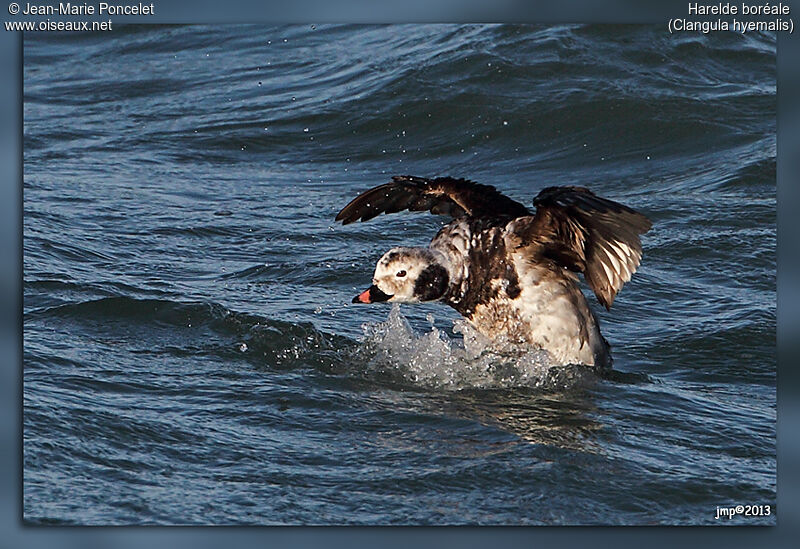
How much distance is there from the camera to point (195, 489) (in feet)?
16.2

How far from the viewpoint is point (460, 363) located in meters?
6.34

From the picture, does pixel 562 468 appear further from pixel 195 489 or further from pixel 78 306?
pixel 78 306

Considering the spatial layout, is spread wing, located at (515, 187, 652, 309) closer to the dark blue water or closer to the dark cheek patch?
the dark cheek patch

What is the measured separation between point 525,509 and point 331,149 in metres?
4.00

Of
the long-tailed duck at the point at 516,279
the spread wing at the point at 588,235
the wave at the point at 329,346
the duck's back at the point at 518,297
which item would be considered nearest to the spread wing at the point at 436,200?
the long-tailed duck at the point at 516,279

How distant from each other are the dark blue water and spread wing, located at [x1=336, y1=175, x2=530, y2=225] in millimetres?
659

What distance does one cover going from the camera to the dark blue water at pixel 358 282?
5102 mm

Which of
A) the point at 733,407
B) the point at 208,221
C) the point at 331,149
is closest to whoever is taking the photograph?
the point at 733,407

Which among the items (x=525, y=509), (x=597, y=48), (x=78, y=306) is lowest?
(x=525, y=509)

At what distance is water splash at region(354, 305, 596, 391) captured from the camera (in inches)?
244

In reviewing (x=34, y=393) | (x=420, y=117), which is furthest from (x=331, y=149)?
(x=34, y=393)

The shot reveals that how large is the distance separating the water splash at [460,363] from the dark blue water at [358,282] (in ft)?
0.06

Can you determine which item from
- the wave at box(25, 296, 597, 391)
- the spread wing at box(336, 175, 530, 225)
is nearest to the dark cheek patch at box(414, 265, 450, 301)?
the wave at box(25, 296, 597, 391)

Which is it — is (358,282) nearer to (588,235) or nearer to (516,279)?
(516,279)
